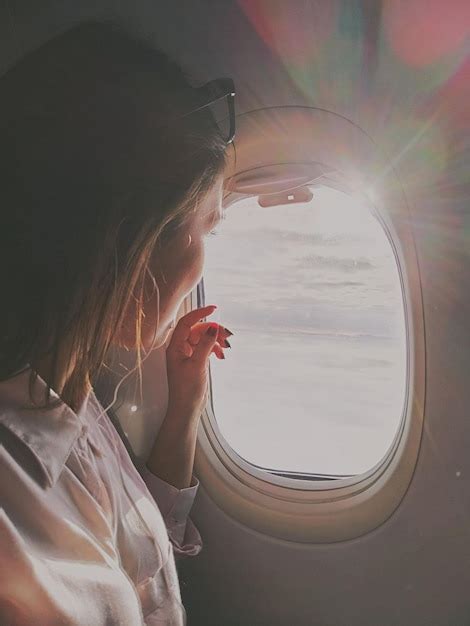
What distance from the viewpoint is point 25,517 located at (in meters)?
0.75

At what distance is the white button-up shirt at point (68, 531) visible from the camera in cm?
67

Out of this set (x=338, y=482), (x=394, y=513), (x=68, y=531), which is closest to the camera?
(x=68, y=531)

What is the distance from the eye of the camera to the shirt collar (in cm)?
81

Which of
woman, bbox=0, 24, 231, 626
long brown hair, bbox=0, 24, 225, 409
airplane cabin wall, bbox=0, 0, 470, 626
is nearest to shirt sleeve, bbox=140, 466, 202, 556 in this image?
airplane cabin wall, bbox=0, 0, 470, 626

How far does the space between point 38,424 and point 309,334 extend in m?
0.89

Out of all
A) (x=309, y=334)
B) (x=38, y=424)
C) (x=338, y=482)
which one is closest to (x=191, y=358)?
(x=309, y=334)

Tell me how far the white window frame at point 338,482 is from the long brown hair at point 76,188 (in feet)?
1.90

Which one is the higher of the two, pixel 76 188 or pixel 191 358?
pixel 76 188

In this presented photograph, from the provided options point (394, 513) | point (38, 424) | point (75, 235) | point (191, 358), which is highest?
point (75, 235)

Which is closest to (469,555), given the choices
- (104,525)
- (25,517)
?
(104,525)

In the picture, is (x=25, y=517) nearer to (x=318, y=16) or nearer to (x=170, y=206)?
(x=170, y=206)

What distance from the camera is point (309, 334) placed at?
5.21 ft

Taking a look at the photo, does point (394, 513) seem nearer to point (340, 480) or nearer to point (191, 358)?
point (340, 480)

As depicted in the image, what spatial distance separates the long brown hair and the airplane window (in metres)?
0.68
